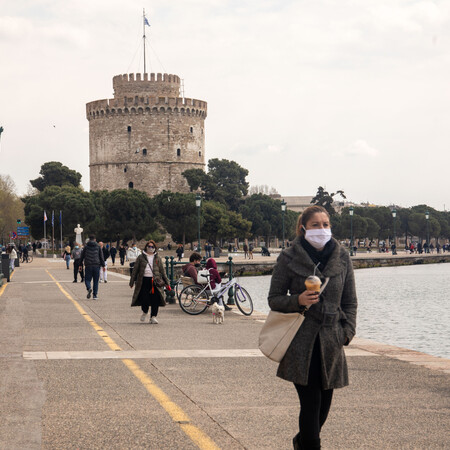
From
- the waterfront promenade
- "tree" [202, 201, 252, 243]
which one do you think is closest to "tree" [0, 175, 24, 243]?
"tree" [202, 201, 252, 243]

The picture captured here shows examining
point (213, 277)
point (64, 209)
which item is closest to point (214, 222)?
point (64, 209)

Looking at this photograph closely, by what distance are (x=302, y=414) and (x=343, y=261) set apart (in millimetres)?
936

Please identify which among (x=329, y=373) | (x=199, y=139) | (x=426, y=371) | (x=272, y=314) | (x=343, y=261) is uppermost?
(x=199, y=139)

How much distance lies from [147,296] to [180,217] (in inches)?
2824

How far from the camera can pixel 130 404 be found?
722cm

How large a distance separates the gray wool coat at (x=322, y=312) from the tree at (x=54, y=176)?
111 metres

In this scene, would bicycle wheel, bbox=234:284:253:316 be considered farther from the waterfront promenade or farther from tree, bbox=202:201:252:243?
tree, bbox=202:201:252:243

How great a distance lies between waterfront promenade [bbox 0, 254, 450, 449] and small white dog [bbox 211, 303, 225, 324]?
1.48 metres

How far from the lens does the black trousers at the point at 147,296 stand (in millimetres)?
14973

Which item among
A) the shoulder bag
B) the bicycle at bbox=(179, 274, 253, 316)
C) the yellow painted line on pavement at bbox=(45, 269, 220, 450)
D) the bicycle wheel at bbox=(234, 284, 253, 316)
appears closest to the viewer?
the shoulder bag

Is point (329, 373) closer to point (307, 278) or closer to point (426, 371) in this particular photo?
point (307, 278)

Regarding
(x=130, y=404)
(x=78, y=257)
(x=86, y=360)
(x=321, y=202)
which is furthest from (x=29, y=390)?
(x=321, y=202)

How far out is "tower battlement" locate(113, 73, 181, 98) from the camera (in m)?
104

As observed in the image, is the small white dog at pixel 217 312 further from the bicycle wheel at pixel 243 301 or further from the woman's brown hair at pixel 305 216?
the woman's brown hair at pixel 305 216
